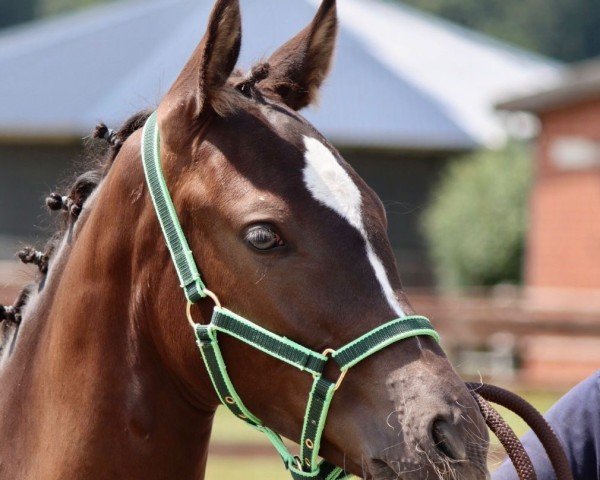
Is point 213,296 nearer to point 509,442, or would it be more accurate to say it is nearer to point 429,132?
point 509,442

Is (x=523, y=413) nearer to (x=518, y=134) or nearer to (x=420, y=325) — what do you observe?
(x=420, y=325)

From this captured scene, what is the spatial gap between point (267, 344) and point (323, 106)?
2958cm

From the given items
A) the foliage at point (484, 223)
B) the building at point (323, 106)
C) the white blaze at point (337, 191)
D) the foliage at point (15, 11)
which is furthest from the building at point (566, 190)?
the foliage at point (15, 11)

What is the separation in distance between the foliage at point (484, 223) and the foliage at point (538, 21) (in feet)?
135

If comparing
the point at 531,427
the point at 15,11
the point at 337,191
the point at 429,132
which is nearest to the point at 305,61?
the point at 337,191

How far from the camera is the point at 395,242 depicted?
3256 centimetres

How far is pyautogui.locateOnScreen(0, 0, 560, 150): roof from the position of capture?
32.2 m

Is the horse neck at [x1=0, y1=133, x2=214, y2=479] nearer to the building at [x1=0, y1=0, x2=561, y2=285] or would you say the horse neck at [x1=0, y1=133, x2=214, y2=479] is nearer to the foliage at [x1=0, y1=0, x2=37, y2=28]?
the building at [x1=0, y1=0, x2=561, y2=285]

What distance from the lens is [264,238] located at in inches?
106

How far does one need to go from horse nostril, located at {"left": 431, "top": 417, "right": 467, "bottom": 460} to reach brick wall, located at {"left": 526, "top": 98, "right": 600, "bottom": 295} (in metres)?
21.7

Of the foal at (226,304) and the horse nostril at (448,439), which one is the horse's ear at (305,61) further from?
the horse nostril at (448,439)

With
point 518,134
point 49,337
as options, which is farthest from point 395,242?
point 49,337

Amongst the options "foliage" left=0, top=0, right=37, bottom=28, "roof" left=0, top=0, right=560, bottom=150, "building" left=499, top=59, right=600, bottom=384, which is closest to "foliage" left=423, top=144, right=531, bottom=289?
"building" left=499, top=59, right=600, bottom=384

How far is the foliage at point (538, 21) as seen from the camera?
6756cm
